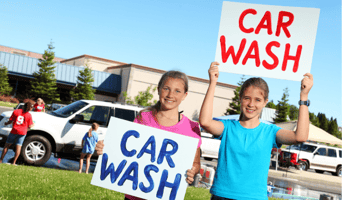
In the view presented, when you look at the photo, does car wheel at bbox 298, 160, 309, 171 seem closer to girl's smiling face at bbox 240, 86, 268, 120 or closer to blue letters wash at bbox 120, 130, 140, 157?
girl's smiling face at bbox 240, 86, 268, 120

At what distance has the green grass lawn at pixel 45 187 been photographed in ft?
17.5

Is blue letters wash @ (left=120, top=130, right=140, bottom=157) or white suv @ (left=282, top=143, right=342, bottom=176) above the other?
blue letters wash @ (left=120, top=130, right=140, bottom=157)

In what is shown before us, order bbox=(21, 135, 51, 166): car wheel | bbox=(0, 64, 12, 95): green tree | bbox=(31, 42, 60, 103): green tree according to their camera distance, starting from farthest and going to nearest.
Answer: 1. bbox=(31, 42, 60, 103): green tree
2. bbox=(0, 64, 12, 95): green tree
3. bbox=(21, 135, 51, 166): car wheel

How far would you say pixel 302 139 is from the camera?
2.54 metres

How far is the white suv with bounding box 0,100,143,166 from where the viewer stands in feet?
29.3

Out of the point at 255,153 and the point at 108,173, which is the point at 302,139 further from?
the point at 108,173

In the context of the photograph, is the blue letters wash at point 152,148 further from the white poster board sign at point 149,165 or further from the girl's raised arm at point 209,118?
the girl's raised arm at point 209,118

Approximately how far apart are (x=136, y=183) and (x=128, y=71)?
44.3 m

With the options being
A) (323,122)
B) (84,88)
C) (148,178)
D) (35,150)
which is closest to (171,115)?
(148,178)

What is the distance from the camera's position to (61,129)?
9.16 meters

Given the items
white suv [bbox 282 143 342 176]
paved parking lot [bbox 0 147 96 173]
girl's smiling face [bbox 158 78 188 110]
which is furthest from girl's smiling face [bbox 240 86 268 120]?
white suv [bbox 282 143 342 176]

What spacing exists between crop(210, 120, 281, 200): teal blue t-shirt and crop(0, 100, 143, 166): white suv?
720 cm

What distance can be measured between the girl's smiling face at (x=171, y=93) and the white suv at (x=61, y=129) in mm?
6896

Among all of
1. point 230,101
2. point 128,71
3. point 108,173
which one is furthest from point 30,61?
point 108,173
